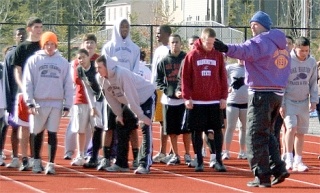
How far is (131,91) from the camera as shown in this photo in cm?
1348

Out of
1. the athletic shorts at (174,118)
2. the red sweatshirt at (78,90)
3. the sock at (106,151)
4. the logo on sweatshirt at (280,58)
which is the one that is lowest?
the sock at (106,151)

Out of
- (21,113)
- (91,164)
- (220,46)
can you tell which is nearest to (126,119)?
(91,164)

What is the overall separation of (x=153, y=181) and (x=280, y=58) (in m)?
2.34

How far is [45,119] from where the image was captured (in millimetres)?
13773

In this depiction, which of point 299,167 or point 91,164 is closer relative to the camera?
point 299,167

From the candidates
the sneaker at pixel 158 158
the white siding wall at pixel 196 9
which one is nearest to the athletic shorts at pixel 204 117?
the sneaker at pixel 158 158

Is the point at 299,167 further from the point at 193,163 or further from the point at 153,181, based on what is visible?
the point at 153,181

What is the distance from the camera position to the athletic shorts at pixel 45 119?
1370cm

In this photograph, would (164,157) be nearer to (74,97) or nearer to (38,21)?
(74,97)

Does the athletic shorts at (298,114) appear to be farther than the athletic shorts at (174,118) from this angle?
No

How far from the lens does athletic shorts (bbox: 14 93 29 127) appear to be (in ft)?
47.0

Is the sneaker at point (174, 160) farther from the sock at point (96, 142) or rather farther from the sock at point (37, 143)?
the sock at point (37, 143)

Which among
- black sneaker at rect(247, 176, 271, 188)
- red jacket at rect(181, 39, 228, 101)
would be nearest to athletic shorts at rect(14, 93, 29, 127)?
red jacket at rect(181, 39, 228, 101)

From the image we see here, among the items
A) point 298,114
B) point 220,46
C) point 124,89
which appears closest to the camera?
point 220,46
